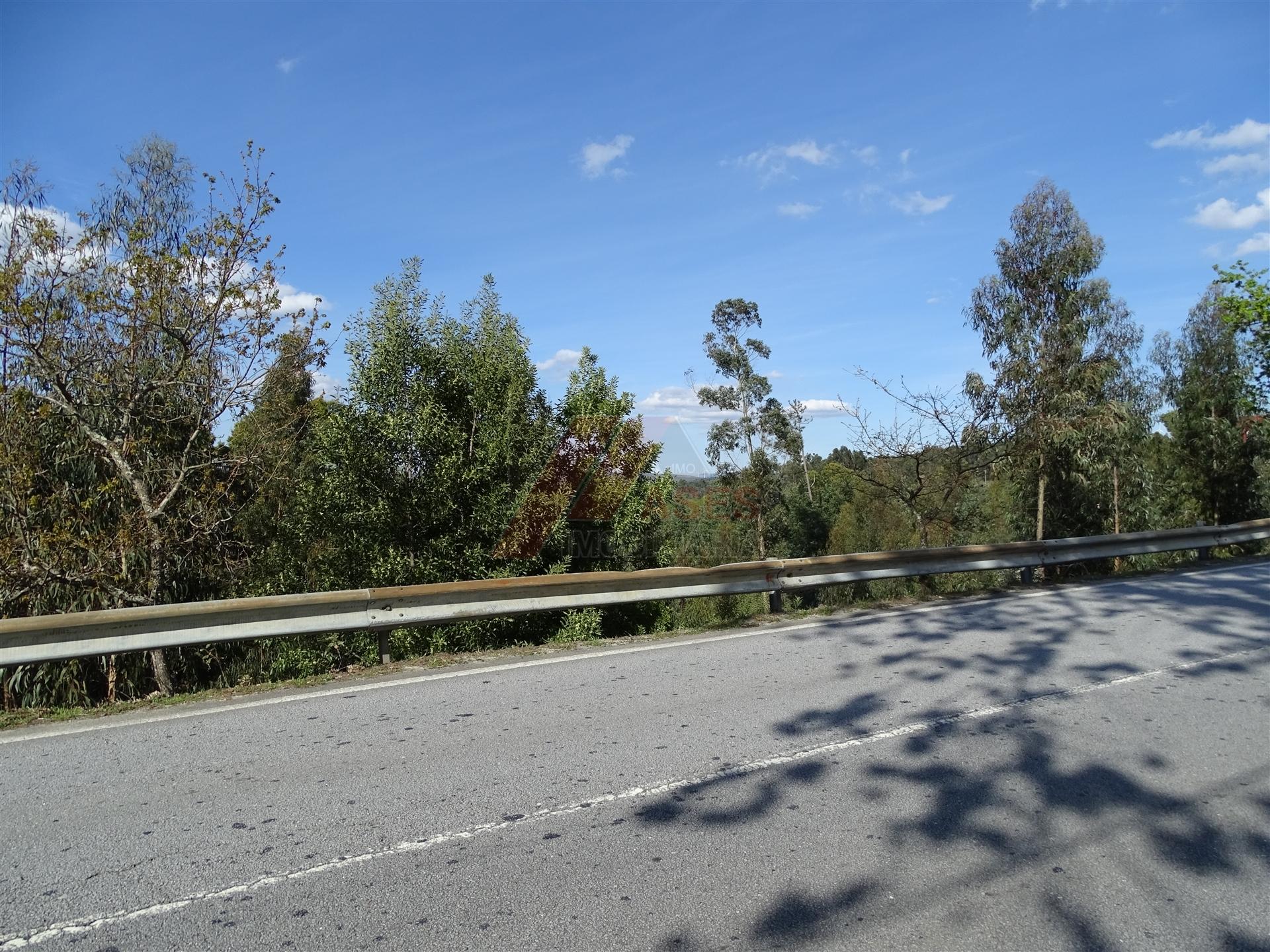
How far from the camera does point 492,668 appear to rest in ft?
24.1

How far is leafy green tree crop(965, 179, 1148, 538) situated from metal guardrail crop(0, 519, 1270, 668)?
7.30 m

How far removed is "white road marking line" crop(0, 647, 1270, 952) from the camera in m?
3.10

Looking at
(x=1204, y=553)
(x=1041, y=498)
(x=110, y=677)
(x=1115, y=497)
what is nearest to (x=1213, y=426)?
(x=1115, y=497)

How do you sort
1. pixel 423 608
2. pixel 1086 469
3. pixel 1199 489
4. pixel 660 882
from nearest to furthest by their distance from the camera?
pixel 660 882, pixel 423 608, pixel 1086 469, pixel 1199 489

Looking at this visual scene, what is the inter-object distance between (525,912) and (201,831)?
184cm

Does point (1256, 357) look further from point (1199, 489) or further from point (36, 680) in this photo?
point (36, 680)

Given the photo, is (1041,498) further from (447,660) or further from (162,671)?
(162,671)

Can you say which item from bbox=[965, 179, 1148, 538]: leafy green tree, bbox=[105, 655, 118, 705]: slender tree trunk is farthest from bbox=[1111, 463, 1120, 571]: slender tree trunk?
bbox=[105, 655, 118, 705]: slender tree trunk

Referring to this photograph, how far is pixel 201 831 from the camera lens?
155 inches

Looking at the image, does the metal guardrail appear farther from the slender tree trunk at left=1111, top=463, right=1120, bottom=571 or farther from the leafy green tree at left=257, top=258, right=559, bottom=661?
the slender tree trunk at left=1111, top=463, right=1120, bottom=571

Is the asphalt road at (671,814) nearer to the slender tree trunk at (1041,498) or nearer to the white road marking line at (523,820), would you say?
the white road marking line at (523,820)

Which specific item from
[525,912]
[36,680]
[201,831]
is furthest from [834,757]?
[36,680]

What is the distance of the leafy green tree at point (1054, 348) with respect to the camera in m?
19.5

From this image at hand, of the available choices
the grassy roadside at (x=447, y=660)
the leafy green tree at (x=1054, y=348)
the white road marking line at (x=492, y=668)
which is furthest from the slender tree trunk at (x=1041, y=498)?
the white road marking line at (x=492, y=668)
